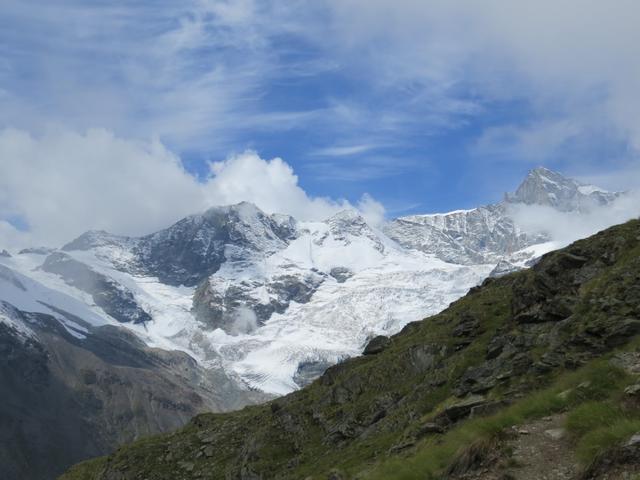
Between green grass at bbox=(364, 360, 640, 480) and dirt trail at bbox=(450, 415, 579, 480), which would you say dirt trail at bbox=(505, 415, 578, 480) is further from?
green grass at bbox=(364, 360, 640, 480)

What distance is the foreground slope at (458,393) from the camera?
20.9 metres

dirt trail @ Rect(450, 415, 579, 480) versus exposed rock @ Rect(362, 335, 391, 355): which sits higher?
exposed rock @ Rect(362, 335, 391, 355)

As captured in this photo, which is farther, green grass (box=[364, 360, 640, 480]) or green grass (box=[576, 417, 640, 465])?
green grass (box=[364, 360, 640, 480])

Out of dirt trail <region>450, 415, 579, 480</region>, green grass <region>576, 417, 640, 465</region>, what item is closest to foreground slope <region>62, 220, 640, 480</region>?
green grass <region>576, 417, 640, 465</region>

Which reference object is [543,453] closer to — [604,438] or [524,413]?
[604,438]

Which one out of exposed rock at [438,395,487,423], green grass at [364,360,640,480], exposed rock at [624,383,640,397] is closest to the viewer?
exposed rock at [624,383,640,397]

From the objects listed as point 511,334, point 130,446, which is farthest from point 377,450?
point 130,446

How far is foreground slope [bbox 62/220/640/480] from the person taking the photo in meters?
20.9

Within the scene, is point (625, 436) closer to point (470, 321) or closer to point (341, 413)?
point (470, 321)

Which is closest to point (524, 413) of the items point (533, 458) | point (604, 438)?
point (533, 458)

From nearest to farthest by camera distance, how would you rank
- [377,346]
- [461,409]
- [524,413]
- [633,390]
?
[633,390] → [524,413] → [461,409] → [377,346]

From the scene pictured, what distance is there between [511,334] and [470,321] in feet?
33.8

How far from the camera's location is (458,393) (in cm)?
3284

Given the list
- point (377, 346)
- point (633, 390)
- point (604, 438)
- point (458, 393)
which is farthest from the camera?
point (377, 346)
